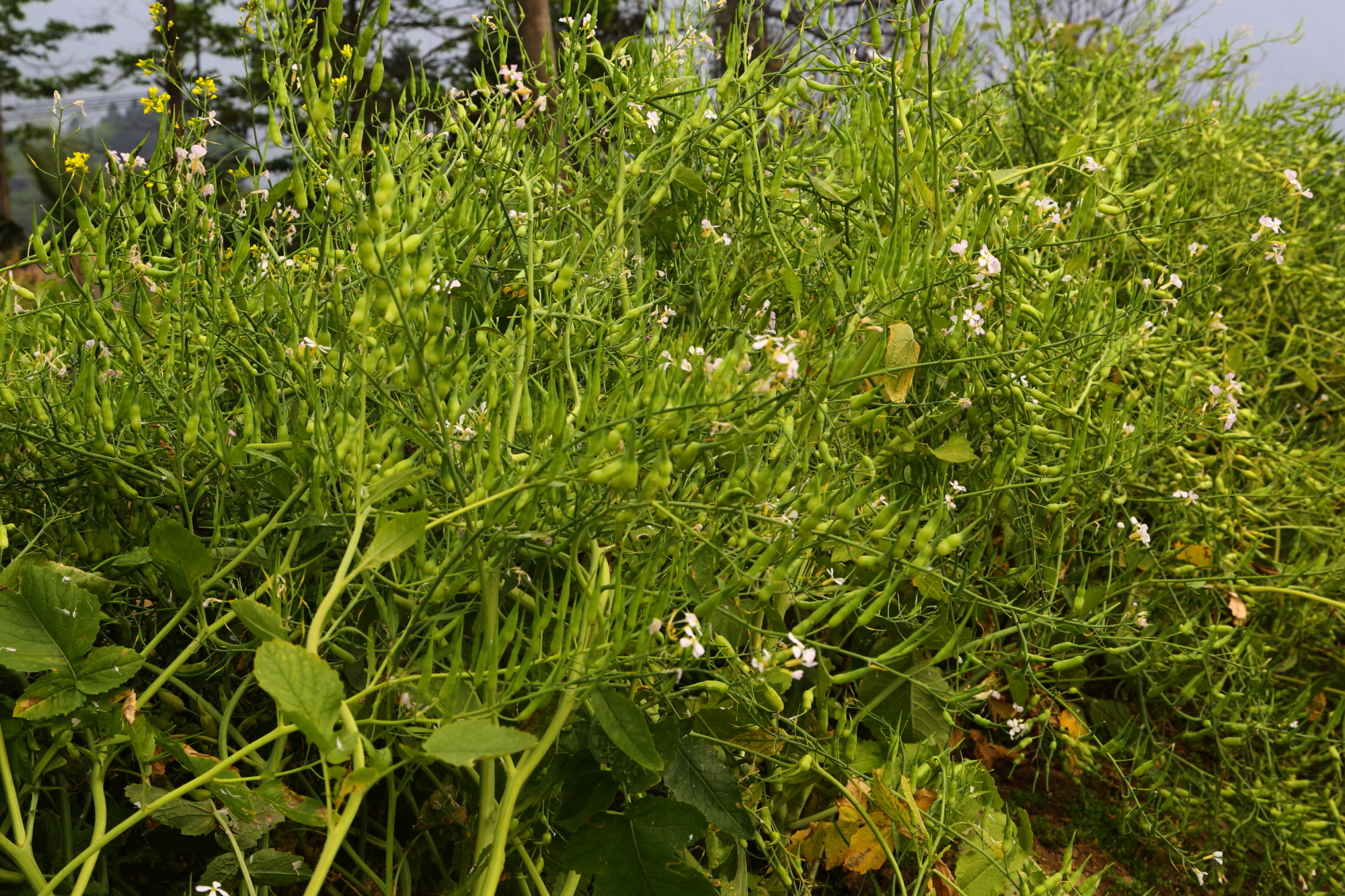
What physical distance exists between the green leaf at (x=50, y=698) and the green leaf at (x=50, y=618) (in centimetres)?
1

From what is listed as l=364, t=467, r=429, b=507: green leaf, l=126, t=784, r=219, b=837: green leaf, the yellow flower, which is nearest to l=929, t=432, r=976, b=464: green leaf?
l=364, t=467, r=429, b=507: green leaf

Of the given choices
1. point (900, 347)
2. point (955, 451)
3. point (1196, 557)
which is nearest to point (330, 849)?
point (900, 347)

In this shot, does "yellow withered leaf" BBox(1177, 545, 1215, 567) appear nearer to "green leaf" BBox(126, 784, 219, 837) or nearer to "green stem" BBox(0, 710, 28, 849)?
"green leaf" BBox(126, 784, 219, 837)

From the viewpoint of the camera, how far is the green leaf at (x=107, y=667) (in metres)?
1.11

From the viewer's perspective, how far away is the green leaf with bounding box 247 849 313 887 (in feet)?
3.88

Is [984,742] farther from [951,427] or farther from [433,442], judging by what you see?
[433,442]

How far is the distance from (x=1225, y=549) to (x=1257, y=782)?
A: 2.06 feet

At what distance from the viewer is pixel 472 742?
858 millimetres

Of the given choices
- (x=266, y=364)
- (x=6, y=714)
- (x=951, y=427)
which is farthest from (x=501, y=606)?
(x=951, y=427)

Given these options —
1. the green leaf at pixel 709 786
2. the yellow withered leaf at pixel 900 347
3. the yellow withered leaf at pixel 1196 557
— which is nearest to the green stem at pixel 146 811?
the green leaf at pixel 709 786

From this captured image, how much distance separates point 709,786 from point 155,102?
1.39 meters

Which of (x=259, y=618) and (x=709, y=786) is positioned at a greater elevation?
(x=259, y=618)

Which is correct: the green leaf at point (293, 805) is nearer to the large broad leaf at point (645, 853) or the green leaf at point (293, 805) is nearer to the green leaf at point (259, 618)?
the green leaf at point (259, 618)

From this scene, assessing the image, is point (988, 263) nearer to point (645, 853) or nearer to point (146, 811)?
point (645, 853)
